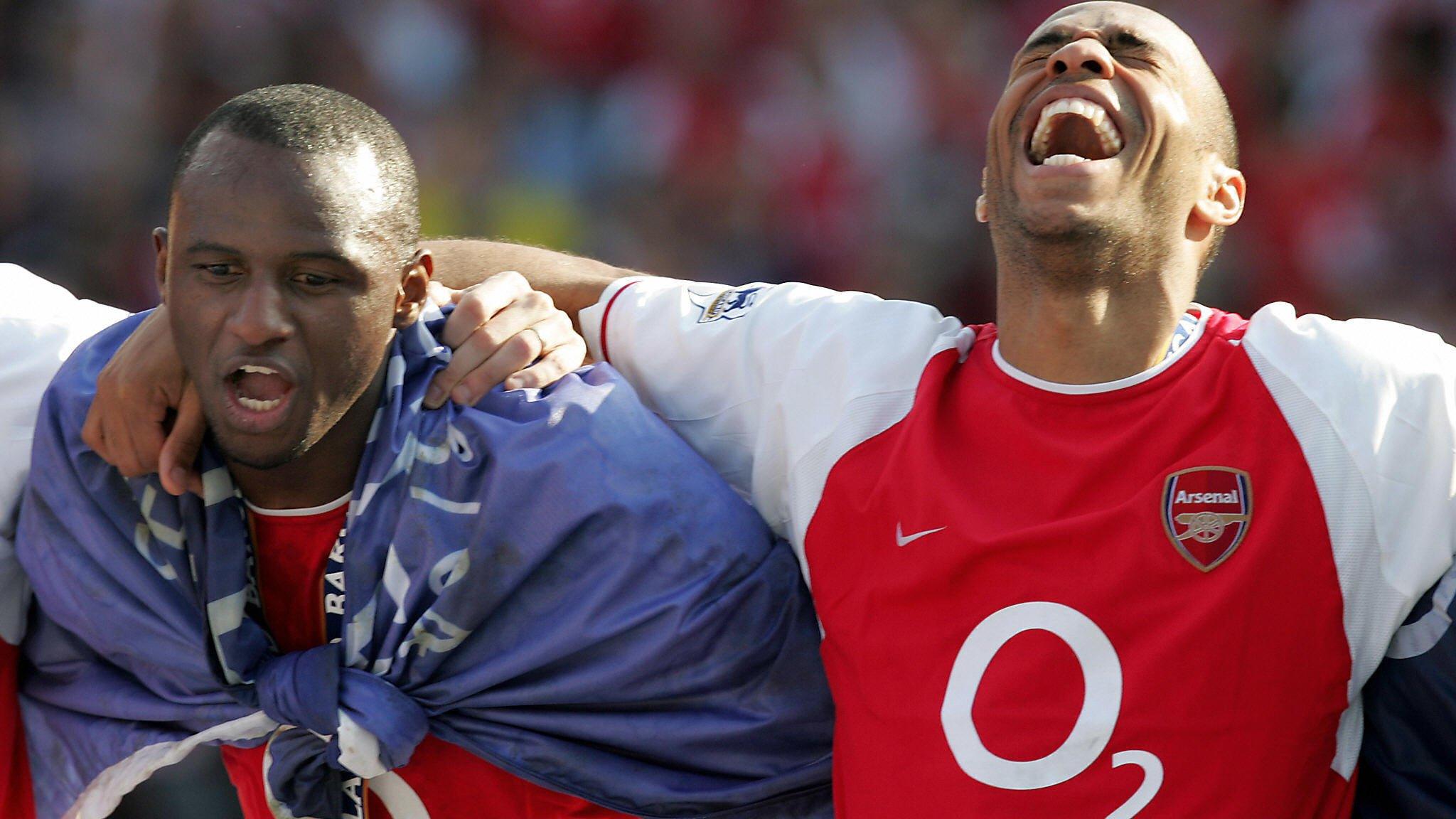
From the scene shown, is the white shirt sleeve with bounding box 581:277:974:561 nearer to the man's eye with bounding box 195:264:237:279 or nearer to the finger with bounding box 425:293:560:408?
the finger with bounding box 425:293:560:408

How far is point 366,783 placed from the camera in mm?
2555

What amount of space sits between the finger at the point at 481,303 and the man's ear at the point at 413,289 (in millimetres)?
64

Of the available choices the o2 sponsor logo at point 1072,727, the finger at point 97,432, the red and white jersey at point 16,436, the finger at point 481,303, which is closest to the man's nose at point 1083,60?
the o2 sponsor logo at point 1072,727

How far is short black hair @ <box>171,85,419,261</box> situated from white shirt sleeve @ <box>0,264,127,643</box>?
0.50m

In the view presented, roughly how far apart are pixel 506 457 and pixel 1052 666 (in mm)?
888

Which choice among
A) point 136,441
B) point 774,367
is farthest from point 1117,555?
point 136,441

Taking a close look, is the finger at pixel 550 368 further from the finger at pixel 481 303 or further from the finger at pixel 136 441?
the finger at pixel 136 441

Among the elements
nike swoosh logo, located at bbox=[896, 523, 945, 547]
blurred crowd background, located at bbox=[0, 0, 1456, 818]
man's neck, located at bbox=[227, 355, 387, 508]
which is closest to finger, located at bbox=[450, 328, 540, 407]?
man's neck, located at bbox=[227, 355, 387, 508]

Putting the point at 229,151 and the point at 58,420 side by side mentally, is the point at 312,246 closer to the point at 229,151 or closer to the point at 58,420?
the point at 229,151

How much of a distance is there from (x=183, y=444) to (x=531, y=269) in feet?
2.76

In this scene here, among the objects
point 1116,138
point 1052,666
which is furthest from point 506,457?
point 1116,138

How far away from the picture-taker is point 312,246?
7.68 feet

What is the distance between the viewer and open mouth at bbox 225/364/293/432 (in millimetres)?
2373

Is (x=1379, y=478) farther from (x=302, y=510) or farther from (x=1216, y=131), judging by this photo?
(x=302, y=510)
